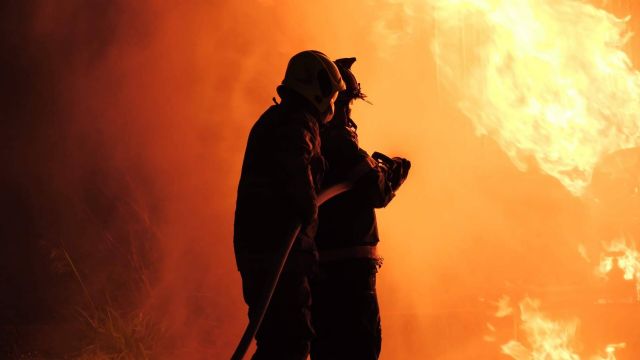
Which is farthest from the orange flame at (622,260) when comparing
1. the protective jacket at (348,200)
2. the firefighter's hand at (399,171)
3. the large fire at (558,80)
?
the protective jacket at (348,200)

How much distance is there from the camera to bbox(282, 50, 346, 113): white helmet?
11.6 ft

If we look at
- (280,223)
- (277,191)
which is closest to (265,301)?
(280,223)

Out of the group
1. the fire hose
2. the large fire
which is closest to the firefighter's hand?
the fire hose

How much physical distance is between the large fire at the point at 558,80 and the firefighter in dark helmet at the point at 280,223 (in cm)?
541

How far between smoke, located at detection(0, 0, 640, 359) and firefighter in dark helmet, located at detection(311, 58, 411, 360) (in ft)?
11.2

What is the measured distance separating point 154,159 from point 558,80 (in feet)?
17.0

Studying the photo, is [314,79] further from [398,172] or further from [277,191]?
[398,172]

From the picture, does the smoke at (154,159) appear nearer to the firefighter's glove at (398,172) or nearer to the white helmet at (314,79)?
the firefighter's glove at (398,172)

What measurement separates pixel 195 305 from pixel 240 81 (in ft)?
9.84

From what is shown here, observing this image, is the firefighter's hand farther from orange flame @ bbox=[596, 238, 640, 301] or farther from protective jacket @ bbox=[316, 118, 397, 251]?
orange flame @ bbox=[596, 238, 640, 301]

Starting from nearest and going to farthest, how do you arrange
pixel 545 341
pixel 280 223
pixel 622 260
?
pixel 280 223, pixel 545 341, pixel 622 260

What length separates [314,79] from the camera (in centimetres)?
358

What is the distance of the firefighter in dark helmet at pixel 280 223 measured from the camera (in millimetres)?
3189

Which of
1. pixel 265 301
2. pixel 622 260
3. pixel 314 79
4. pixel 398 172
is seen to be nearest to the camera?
pixel 265 301
